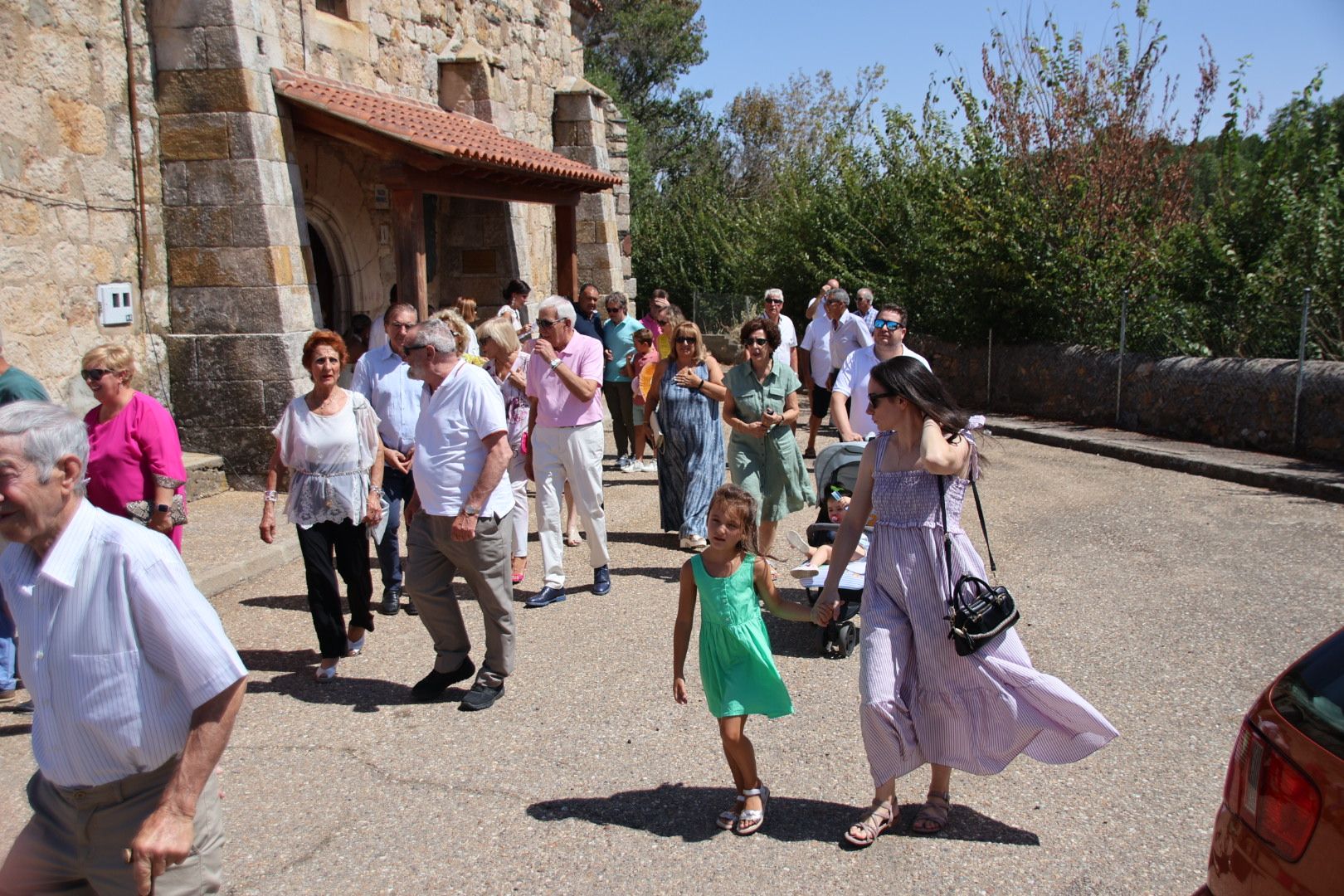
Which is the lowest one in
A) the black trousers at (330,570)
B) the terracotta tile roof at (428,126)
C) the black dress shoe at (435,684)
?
the black dress shoe at (435,684)

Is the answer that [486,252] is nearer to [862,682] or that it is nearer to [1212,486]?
[1212,486]

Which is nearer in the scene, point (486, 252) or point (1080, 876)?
point (1080, 876)

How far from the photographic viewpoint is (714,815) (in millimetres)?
4105

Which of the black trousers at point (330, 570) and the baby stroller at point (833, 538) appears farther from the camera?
the baby stroller at point (833, 538)

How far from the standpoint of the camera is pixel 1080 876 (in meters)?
3.61

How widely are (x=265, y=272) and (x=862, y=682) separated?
298 inches

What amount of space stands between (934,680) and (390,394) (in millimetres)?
4128

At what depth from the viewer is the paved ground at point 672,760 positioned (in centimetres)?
373

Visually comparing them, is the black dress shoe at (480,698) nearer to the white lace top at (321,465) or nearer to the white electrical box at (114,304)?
the white lace top at (321,465)

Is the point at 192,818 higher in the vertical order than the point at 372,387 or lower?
lower

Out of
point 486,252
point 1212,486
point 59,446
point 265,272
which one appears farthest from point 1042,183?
point 59,446

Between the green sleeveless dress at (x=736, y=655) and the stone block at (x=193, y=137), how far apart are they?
7485 mm

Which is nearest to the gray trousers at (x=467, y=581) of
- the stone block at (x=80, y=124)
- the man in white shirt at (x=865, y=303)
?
the stone block at (x=80, y=124)

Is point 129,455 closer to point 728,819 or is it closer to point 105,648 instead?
point 105,648
